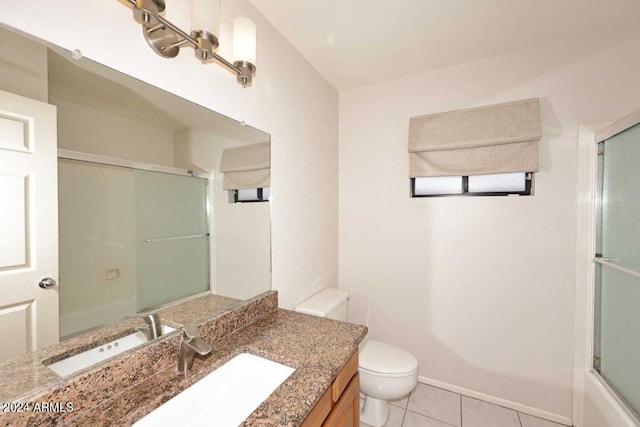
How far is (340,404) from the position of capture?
1.01 meters

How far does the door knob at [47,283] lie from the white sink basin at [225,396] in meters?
0.42

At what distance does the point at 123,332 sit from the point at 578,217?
2428mm

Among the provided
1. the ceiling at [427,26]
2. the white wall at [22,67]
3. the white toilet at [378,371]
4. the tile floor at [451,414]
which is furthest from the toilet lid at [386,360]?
the ceiling at [427,26]

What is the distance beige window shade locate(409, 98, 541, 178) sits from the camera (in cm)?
170

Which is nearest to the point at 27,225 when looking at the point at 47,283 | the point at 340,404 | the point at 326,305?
the point at 47,283

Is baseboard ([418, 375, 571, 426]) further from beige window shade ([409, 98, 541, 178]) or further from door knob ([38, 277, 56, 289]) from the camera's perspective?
door knob ([38, 277, 56, 289])

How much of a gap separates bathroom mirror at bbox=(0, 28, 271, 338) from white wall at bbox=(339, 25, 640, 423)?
125 centimetres

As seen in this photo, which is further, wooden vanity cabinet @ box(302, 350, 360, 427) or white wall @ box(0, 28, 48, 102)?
wooden vanity cabinet @ box(302, 350, 360, 427)

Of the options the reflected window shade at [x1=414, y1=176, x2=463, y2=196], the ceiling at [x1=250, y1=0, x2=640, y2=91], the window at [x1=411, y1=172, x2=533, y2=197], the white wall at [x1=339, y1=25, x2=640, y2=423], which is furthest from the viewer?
the reflected window shade at [x1=414, y1=176, x2=463, y2=196]

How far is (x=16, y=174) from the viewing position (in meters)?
0.63

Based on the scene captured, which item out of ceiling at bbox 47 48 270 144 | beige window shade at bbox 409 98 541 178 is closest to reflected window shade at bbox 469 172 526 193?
beige window shade at bbox 409 98 541 178

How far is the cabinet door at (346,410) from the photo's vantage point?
3.11ft

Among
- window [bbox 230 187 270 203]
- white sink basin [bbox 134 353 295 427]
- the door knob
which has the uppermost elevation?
window [bbox 230 187 270 203]

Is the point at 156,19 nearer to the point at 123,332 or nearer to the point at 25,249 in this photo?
the point at 25,249
